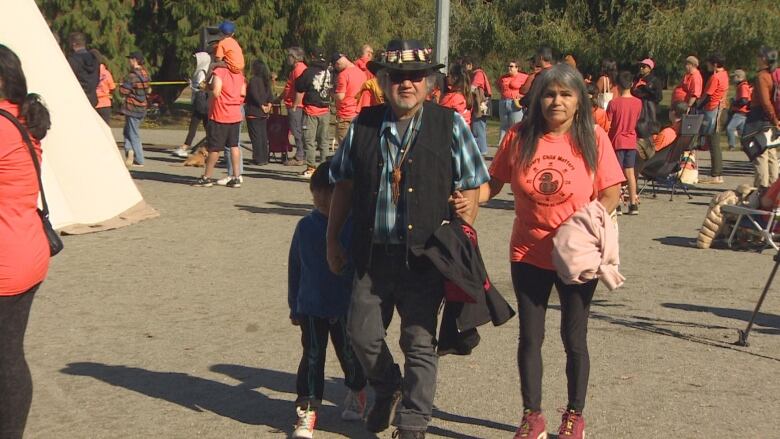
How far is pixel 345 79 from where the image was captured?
52.7ft

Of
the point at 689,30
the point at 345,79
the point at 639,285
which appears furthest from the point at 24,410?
the point at 689,30

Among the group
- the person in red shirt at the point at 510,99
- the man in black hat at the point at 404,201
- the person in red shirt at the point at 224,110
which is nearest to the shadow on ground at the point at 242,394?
the man in black hat at the point at 404,201

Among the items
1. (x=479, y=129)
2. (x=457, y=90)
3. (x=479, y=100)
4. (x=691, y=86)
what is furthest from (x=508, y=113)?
(x=457, y=90)

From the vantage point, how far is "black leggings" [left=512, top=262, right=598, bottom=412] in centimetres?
525

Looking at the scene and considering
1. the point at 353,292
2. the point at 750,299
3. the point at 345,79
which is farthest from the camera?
the point at 345,79

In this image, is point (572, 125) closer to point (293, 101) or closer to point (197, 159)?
point (293, 101)

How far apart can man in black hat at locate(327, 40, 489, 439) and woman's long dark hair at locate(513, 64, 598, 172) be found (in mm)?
272

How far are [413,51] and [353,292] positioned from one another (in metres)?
1.04

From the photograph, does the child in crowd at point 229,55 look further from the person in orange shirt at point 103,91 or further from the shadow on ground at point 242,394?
the shadow on ground at point 242,394

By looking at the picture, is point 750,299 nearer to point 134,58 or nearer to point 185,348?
point 185,348

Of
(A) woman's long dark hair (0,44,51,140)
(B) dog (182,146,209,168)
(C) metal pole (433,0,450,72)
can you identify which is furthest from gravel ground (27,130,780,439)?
(B) dog (182,146,209,168)

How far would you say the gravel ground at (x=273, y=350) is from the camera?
227 inches

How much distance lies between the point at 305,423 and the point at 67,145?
7.01 m

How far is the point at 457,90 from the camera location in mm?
13398
